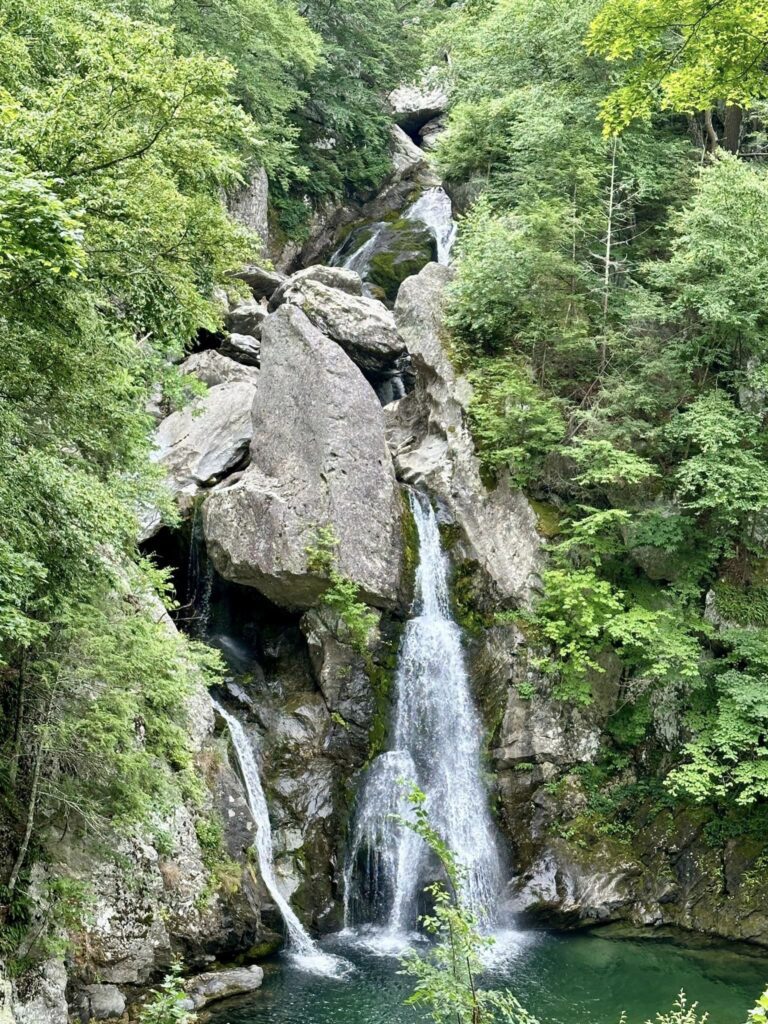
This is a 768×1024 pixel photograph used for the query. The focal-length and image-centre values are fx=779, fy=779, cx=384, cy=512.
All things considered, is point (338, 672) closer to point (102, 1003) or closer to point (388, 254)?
point (102, 1003)

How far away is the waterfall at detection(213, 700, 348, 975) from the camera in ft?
33.5

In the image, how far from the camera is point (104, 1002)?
24.5ft

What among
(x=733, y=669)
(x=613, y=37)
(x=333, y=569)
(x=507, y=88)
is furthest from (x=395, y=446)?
(x=613, y=37)

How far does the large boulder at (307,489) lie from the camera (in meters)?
13.3

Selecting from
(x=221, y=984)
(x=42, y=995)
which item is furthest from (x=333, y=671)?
(x=42, y=995)

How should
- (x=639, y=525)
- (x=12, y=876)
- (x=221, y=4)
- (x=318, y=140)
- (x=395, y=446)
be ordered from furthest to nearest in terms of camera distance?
1. (x=318, y=140)
2. (x=221, y=4)
3. (x=395, y=446)
4. (x=639, y=525)
5. (x=12, y=876)

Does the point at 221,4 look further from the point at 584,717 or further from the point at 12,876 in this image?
the point at 12,876

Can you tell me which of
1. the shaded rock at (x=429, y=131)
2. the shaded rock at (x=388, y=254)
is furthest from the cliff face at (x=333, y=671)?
the shaded rock at (x=429, y=131)

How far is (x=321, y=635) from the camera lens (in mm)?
13289

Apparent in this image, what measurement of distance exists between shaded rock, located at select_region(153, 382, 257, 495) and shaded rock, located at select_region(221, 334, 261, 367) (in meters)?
1.46

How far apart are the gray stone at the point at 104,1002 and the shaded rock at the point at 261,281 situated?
16288mm

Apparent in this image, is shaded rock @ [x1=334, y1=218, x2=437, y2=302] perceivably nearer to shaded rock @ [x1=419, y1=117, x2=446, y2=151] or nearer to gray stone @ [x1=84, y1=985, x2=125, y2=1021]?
shaded rock @ [x1=419, y1=117, x2=446, y2=151]

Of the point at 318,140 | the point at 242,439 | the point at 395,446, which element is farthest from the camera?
the point at 318,140

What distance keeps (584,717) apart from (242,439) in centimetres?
827
